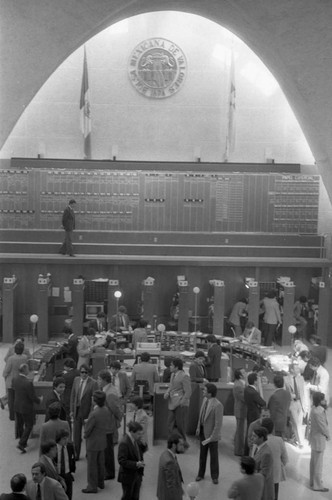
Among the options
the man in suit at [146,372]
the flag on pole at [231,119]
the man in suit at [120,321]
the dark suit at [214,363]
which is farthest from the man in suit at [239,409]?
the flag on pole at [231,119]

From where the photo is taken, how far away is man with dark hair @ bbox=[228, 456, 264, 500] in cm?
741

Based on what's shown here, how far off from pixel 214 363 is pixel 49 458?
5.70m

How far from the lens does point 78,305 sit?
17.6 m

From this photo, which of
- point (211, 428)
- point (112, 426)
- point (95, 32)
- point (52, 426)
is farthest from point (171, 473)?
point (95, 32)

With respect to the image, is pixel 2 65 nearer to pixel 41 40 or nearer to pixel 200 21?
pixel 41 40

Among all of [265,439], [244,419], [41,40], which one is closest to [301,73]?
[41,40]

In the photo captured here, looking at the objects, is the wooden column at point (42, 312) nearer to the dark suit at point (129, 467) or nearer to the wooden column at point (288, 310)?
the wooden column at point (288, 310)

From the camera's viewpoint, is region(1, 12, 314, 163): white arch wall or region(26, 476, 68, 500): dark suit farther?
region(1, 12, 314, 163): white arch wall

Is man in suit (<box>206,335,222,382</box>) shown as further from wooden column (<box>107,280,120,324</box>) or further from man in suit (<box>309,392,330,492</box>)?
wooden column (<box>107,280,120,324</box>)

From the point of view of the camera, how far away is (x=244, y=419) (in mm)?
10703

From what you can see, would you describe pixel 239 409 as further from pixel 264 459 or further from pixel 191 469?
pixel 264 459

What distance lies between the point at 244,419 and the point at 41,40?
666 centimetres

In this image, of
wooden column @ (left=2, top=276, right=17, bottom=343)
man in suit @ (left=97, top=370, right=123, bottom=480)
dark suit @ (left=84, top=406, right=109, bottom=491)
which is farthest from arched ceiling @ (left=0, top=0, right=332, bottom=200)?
wooden column @ (left=2, top=276, right=17, bottom=343)

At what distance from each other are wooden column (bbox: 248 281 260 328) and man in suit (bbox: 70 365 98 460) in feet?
26.3
